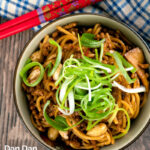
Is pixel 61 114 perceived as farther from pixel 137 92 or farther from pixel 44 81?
pixel 137 92

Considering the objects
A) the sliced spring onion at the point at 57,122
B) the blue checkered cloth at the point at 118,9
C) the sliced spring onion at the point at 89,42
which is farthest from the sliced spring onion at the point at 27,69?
the blue checkered cloth at the point at 118,9

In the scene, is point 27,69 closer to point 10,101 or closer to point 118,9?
point 10,101

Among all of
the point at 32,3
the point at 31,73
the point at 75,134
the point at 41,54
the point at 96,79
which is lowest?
the point at 75,134

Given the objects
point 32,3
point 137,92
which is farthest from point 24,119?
point 32,3

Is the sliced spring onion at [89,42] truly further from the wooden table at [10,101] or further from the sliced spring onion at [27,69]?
the wooden table at [10,101]

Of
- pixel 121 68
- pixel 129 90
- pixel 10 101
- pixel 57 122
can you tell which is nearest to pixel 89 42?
pixel 121 68

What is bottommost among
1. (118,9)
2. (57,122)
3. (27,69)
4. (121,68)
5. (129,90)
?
(57,122)

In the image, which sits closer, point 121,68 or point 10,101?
point 121,68
